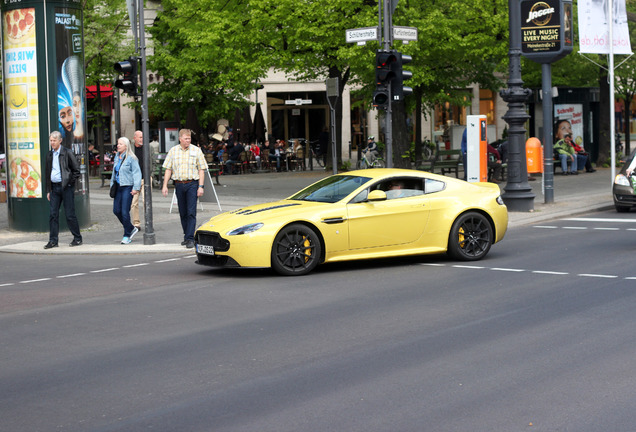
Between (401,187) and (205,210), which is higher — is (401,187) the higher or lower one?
the higher one

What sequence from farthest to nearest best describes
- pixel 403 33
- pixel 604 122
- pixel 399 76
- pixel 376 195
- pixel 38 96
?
pixel 604 122
pixel 403 33
pixel 399 76
pixel 38 96
pixel 376 195

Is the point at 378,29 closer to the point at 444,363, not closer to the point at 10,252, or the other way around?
the point at 10,252

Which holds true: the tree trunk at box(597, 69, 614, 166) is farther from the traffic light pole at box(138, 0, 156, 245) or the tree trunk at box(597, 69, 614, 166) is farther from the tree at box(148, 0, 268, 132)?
the traffic light pole at box(138, 0, 156, 245)

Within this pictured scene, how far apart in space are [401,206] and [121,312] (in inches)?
167

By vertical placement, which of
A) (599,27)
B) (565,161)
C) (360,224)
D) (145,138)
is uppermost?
(599,27)

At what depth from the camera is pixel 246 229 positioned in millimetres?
11484

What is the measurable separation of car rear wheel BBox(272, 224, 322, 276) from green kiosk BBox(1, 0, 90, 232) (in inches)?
312

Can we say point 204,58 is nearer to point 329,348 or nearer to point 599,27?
point 599,27

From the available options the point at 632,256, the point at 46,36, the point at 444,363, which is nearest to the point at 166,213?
the point at 46,36

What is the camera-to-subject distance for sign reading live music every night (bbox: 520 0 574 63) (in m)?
20.9

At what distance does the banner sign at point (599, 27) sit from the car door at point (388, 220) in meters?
12.0

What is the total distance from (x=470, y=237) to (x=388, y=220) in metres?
1.31

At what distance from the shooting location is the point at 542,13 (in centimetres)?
2091

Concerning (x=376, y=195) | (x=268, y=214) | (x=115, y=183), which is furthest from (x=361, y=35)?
(x=268, y=214)
